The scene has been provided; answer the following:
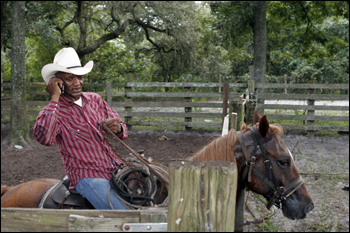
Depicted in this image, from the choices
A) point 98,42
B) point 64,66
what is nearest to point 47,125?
point 64,66

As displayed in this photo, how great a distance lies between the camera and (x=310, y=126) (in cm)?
908

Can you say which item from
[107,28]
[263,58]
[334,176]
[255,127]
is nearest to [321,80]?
[263,58]

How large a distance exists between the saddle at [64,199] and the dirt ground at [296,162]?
1.21m

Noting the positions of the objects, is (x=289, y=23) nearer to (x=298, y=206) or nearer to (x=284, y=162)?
(x=284, y=162)

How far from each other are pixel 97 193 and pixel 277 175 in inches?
51.5

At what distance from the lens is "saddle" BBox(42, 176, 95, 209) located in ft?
6.70

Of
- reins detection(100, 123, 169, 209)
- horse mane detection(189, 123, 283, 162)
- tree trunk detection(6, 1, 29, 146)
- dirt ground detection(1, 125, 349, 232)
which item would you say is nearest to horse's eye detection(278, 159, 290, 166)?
horse mane detection(189, 123, 283, 162)

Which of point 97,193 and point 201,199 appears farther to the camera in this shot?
point 97,193

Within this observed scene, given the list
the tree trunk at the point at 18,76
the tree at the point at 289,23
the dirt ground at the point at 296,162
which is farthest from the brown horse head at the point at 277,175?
the tree at the point at 289,23

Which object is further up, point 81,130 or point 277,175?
point 81,130

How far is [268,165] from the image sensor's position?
206 cm

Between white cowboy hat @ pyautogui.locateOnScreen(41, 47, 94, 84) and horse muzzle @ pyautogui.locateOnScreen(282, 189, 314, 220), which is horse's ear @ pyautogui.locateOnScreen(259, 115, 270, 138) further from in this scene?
white cowboy hat @ pyautogui.locateOnScreen(41, 47, 94, 84)

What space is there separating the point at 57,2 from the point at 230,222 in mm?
12481

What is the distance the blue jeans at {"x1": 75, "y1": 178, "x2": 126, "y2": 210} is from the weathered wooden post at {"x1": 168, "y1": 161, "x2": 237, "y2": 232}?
1006 mm
